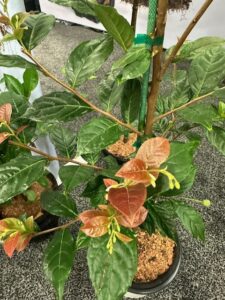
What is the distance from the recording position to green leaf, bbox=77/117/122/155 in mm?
530

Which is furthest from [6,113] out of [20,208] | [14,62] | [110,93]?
[20,208]

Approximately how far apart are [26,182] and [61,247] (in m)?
0.19

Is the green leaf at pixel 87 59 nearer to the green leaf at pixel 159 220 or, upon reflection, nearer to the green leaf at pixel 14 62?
the green leaf at pixel 14 62

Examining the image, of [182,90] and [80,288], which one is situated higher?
[182,90]

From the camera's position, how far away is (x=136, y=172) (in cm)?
42

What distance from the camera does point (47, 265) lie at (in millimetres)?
659

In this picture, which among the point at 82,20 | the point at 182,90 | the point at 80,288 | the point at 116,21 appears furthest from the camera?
the point at 82,20

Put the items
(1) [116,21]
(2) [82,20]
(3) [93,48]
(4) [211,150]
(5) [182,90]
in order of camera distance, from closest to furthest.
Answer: (1) [116,21] < (3) [93,48] < (5) [182,90] < (4) [211,150] < (2) [82,20]

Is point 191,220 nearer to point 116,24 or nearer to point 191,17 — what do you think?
point 116,24

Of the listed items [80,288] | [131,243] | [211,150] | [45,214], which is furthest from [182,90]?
[211,150]

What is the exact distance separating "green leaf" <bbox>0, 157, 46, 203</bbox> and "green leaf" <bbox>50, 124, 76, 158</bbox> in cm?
22

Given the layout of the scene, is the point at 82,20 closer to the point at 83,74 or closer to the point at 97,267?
the point at 83,74

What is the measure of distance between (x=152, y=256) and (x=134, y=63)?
70cm

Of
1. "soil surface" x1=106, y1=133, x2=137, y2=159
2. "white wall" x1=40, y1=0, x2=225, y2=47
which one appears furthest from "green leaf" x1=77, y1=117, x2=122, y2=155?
"white wall" x1=40, y1=0, x2=225, y2=47
